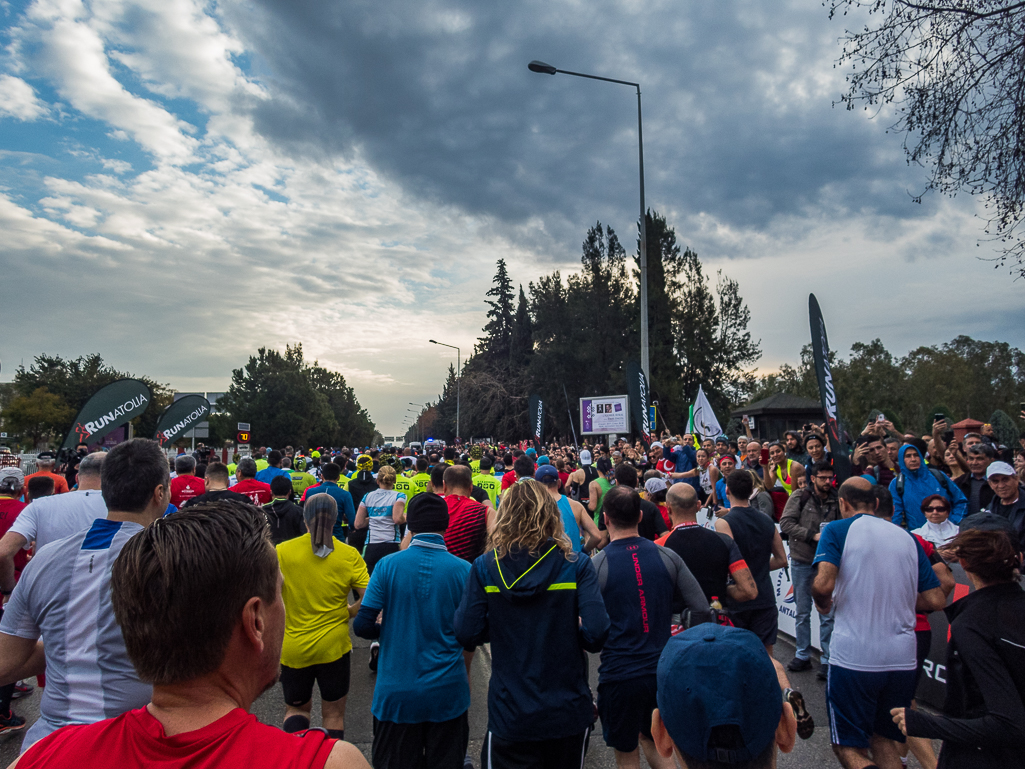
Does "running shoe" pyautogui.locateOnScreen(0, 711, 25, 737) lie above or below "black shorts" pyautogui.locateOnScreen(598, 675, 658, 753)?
below

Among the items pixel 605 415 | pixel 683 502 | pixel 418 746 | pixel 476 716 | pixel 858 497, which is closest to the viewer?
pixel 418 746

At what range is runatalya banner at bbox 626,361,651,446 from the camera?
16328mm

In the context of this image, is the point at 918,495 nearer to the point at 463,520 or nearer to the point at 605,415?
the point at 463,520

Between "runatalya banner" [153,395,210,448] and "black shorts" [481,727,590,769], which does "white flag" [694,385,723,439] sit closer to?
"runatalya banner" [153,395,210,448]

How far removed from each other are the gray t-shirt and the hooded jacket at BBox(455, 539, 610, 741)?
1.46 metres

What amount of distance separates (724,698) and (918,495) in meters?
6.78

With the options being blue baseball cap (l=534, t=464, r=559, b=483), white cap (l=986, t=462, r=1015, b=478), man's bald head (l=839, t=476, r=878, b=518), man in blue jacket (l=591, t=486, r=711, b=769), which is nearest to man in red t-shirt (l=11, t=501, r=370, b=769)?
man in blue jacket (l=591, t=486, r=711, b=769)

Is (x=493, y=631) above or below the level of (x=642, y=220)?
below

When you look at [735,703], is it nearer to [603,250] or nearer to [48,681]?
[48,681]

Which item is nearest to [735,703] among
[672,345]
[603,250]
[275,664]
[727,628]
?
[727,628]

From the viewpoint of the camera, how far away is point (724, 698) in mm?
1544

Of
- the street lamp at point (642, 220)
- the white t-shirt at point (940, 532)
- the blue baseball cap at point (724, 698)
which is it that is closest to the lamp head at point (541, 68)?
the street lamp at point (642, 220)

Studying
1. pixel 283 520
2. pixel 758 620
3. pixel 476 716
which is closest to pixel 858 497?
pixel 758 620

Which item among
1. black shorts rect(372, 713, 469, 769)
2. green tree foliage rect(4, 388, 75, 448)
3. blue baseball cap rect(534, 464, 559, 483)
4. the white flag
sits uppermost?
green tree foliage rect(4, 388, 75, 448)
